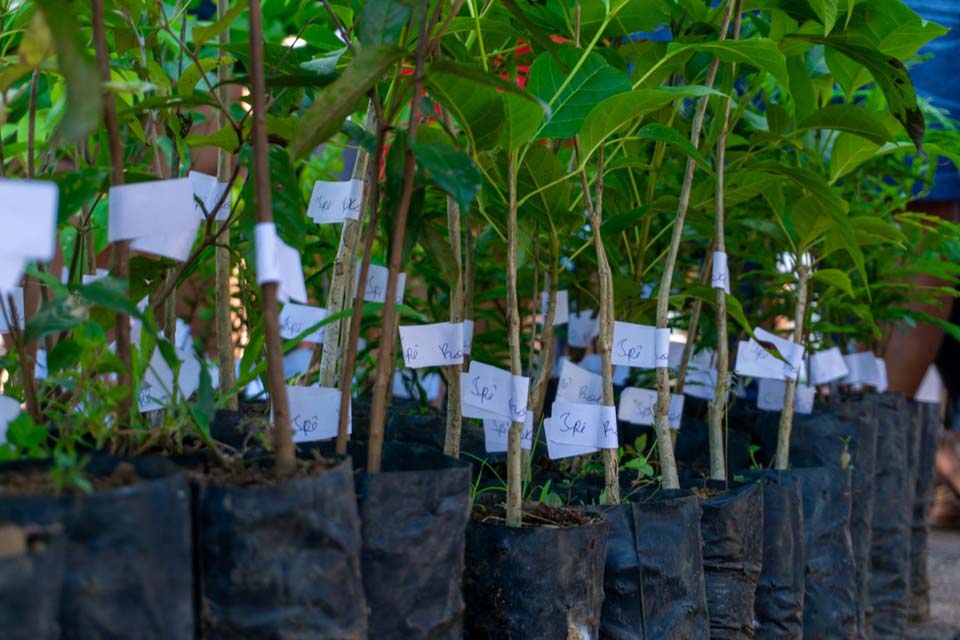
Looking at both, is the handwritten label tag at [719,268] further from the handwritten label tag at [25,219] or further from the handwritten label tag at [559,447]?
the handwritten label tag at [25,219]

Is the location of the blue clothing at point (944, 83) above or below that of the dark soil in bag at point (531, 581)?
above

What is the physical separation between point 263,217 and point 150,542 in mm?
230

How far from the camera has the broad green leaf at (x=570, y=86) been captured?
2.91 feet

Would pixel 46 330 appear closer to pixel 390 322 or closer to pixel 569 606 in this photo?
pixel 390 322

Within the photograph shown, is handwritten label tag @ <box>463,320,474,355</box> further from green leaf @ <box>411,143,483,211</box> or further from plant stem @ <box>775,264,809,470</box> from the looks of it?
plant stem @ <box>775,264,809,470</box>

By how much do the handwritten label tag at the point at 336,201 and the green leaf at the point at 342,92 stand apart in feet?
0.88

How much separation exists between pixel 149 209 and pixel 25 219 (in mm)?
175

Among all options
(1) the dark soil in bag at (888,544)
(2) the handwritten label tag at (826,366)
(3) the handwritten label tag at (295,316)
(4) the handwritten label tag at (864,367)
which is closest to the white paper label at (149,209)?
(3) the handwritten label tag at (295,316)

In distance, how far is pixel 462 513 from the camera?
750 millimetres

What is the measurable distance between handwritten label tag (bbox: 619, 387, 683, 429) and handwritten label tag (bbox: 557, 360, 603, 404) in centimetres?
8

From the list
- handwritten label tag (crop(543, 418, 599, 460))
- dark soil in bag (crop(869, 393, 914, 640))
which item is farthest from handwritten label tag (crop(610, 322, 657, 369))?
dark soil in bag (crop(869, 393, 914, 640))

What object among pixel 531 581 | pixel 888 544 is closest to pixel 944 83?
pixel 888 544

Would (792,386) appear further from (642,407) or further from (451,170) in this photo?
(451,170)

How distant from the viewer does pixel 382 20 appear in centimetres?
74
